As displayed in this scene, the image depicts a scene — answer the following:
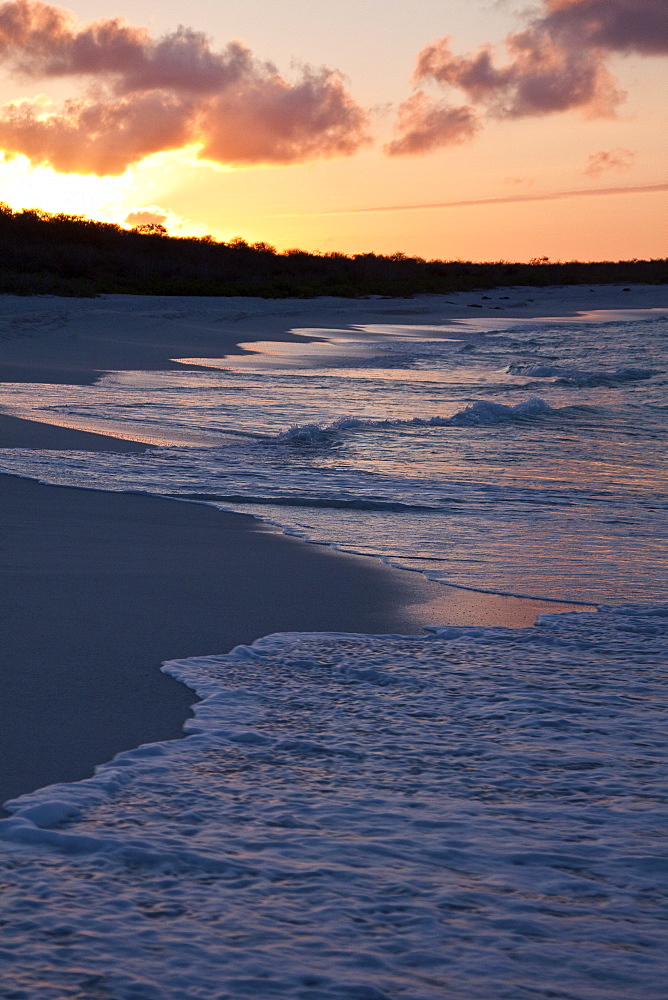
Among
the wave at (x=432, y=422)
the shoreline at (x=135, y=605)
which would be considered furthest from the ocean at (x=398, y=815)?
the wave at (x=432, y=422)

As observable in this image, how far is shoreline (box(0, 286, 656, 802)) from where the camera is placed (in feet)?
10.5

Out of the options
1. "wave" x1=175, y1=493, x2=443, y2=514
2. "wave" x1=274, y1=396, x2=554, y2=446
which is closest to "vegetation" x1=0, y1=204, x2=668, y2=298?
"wave" x1=274, y1=396, x2=554, y2=446

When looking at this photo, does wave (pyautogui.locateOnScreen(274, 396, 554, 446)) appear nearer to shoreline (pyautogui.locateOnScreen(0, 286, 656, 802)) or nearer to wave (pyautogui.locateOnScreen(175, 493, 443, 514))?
wave (pyautogui.locateOnScreen(175, 493, 443, 514))

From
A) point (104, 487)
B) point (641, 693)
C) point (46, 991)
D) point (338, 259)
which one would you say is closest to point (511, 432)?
point (104, 487)

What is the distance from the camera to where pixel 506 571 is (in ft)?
17.4

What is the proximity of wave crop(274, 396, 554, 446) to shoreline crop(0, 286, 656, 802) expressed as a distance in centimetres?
336

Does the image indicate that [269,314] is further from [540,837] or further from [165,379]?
[540,837]

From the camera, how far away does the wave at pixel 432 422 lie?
10.0 m

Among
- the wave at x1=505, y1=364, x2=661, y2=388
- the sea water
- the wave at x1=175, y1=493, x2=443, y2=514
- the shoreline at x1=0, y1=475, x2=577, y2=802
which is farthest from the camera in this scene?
the wave at x1=505, y1=364, x2=661, y2=388

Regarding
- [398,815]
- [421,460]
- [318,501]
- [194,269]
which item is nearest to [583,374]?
[421,460]

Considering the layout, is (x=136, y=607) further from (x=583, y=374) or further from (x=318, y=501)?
(x=583, y=374)

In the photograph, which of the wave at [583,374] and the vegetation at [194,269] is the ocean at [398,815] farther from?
the vegetation at [194,269]

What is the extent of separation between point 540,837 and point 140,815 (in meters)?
1.00

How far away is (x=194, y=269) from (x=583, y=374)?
96.7 feet
